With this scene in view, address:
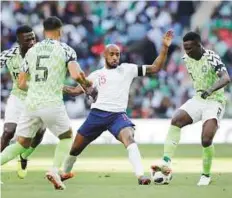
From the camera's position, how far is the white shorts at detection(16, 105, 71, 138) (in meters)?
10.7

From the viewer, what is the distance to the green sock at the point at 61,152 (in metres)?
10.8

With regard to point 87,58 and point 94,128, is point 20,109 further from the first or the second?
point 87,58

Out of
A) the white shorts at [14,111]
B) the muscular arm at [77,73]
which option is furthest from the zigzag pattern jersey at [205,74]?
the white shorts at [14,111]

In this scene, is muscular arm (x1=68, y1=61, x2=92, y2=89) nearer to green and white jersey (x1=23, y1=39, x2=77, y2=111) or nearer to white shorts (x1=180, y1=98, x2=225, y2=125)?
green and white jersey (x1=23, y1=39, x2=77, y2=111)

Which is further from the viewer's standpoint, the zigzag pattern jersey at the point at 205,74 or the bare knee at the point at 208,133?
the zigzag pattern jersey at the point at 205,74

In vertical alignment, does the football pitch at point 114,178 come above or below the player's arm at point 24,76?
below

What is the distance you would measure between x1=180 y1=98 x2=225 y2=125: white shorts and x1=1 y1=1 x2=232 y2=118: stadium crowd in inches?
489

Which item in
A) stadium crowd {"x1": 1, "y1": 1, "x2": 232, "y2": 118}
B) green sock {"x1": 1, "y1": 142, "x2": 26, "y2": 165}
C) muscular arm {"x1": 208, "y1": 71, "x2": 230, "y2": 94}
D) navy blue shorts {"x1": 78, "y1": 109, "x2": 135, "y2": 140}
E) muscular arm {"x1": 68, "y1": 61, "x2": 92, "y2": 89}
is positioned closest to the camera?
muscular arm {"x1": 68, "y1": 61, "x2": 92, "y2": 89}

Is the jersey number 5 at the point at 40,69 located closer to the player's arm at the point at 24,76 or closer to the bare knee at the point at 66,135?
the player's arm at the point at 24,76

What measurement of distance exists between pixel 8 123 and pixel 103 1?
14.0 m

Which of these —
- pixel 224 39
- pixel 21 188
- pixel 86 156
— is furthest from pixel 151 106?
pixel 21 188

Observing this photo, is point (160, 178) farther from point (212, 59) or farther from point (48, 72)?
point (48, 72)

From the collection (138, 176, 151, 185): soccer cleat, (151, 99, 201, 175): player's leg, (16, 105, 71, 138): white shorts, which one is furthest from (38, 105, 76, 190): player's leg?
(151, 99, 201, 175): player's leg

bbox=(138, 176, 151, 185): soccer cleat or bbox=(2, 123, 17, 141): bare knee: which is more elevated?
bbox=(2, 123, 17, 141): bare knee
